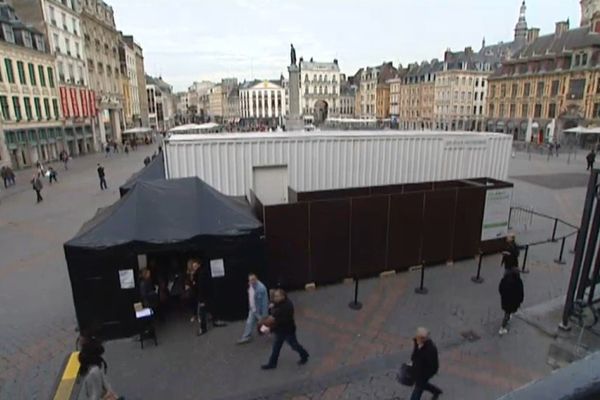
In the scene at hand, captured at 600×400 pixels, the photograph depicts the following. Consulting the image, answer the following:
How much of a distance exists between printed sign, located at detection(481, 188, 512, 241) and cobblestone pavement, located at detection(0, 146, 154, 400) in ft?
37.1

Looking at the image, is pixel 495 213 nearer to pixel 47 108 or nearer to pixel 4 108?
pixel 4 108

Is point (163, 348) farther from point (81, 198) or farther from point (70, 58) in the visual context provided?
point (70, 58)

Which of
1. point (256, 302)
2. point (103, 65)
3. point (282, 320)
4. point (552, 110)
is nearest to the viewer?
point (282, 320)

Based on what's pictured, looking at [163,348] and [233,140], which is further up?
[233,140]

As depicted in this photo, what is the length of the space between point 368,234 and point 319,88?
10852cm

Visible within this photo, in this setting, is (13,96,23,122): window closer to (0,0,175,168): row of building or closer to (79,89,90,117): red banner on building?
(0,0,175,168): row of building

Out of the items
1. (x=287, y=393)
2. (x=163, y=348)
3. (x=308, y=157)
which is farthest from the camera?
(x=308, y=157)

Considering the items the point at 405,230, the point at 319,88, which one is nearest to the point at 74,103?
the point at 405,230

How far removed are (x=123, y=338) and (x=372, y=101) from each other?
10222 centimetres

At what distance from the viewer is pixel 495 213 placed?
11.2 metres

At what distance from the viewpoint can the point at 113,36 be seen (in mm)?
54281

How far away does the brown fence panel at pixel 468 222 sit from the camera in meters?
10.7

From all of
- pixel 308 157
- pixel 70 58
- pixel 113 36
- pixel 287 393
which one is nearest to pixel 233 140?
pixel 308 157

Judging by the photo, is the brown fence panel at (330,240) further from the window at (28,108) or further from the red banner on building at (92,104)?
the red banner on building at (92,104)
